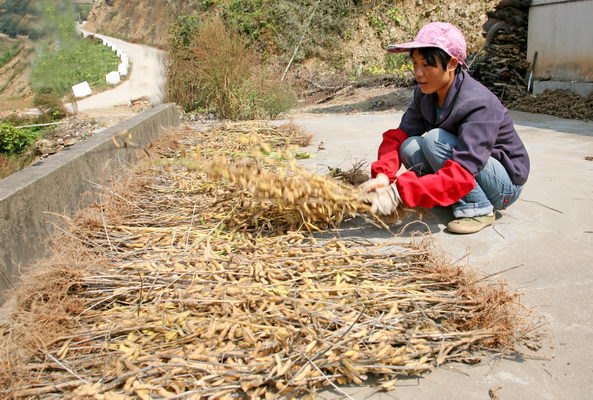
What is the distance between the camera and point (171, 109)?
692cm

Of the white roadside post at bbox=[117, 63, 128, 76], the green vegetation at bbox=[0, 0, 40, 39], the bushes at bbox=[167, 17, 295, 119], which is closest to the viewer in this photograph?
the bushes at bbox=[167, 17, 295, 119]

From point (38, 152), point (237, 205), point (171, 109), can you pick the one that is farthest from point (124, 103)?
point (237, 205)

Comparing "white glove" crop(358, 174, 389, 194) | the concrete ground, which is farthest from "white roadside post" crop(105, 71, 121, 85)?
"white glove" crop(358, 174, 389, 194)

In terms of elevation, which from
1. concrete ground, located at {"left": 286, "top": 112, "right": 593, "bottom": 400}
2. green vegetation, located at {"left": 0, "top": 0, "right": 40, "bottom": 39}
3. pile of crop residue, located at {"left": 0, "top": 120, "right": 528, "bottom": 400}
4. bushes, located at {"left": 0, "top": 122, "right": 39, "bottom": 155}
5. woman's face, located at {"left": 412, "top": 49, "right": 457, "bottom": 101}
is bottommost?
bushes, located at {"left": 0, "top": 122, "right": 39, "bottom": 155}

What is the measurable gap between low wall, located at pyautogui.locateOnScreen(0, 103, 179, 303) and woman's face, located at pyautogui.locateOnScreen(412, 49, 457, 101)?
1.71 meters

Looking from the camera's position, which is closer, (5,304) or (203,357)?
(203,357)

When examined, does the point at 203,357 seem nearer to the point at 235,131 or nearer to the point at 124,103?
the point at 235,131

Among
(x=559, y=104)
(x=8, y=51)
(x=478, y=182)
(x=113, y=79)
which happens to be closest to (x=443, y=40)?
(x=478, y=182)

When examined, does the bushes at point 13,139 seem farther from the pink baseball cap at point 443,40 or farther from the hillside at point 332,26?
the pink baseball cap at point 443,40

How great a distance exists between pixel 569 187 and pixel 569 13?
6.39 m

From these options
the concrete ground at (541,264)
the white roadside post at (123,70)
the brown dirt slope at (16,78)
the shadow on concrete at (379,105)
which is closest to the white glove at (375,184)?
the concrete ground at (541,264)

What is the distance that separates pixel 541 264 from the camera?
2.43m

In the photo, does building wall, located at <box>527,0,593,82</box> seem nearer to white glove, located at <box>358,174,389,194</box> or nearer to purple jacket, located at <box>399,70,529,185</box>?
purple jacket, located at <box>399,70,529,185</box>

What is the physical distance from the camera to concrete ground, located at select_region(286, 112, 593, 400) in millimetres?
1600
